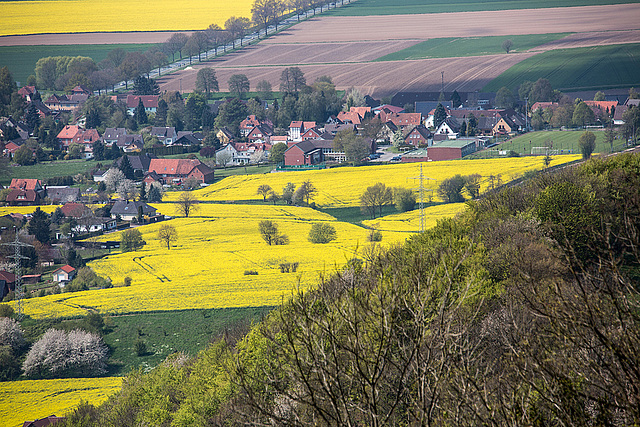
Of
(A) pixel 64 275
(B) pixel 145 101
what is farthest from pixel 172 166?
(B) pixel 145 101

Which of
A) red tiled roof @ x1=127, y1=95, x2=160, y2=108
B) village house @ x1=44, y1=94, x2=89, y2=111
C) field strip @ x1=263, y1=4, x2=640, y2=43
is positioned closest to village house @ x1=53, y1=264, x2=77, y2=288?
red tiled roof @ x1=127, y1=95, x2=160, y2=108

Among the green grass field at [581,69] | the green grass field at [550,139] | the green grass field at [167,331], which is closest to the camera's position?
the green grass field at [167,331]

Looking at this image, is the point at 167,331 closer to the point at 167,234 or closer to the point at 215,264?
the point at 215,264

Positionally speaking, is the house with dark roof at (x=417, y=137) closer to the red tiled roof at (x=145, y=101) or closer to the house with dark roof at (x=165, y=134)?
the house with dark roof at (x=165, y=134)

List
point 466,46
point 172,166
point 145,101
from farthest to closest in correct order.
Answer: point 466,46, point 145,101, point 172,166

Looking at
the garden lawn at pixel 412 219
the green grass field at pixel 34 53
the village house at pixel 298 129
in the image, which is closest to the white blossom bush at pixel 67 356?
the garden lawn at pixel 412 219

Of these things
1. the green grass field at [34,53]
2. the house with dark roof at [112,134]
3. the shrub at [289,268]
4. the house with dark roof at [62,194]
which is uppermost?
the green grass field at [34,53]

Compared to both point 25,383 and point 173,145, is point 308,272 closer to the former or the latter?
point 25,383

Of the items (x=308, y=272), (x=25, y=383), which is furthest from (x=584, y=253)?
(x=25, y=383)
